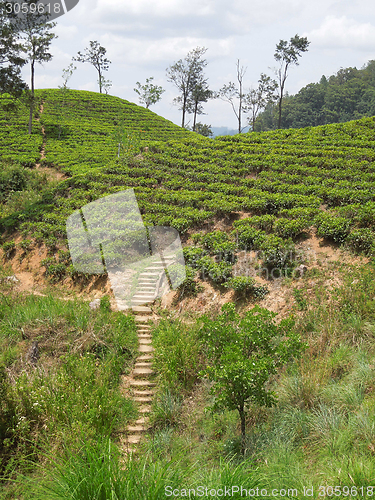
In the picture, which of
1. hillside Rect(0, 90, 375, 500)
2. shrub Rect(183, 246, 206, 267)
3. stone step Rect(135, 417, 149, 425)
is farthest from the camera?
shrub Rect(183, 246, 206, 267)

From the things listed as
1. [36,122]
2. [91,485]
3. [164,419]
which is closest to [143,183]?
[164,419]

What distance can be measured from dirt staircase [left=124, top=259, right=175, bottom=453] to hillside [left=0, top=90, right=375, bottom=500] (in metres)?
0.16

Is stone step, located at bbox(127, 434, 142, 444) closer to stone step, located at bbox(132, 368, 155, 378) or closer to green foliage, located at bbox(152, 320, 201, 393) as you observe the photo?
green foliage, located at bbox(152, 320, 201, 393)

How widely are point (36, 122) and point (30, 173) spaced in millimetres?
15993

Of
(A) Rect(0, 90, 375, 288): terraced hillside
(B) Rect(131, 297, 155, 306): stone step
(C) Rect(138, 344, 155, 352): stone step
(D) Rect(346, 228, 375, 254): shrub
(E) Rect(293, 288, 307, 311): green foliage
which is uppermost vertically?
(A) Rect(0, 90, 375, 288): terraced hillside

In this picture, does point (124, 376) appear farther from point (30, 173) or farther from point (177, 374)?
point (30, 173)

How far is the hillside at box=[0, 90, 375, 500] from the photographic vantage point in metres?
3.79

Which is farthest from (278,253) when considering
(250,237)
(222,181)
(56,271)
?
(56,271)

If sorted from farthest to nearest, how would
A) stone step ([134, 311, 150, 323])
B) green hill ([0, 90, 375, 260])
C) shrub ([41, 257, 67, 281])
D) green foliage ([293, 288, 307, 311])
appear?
1. shrub ([41, 257, 67, 281])
2. green hill ([0, 90, 375, 260])
3. stone step ([134, 311, 150, 323])
4. green foliage ([293, 288, 307, 311])

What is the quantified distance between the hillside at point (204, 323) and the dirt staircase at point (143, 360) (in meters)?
0.16

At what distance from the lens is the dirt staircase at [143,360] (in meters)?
6.13

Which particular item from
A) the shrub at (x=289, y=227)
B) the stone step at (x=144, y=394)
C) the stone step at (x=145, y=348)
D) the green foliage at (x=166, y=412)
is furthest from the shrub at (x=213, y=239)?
the green foliage at (x=166, y=412)

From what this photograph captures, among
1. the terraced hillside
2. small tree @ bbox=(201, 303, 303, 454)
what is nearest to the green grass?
small tree @ bbox=(201, 303, 303, 454)

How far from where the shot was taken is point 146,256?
40.8 feet
